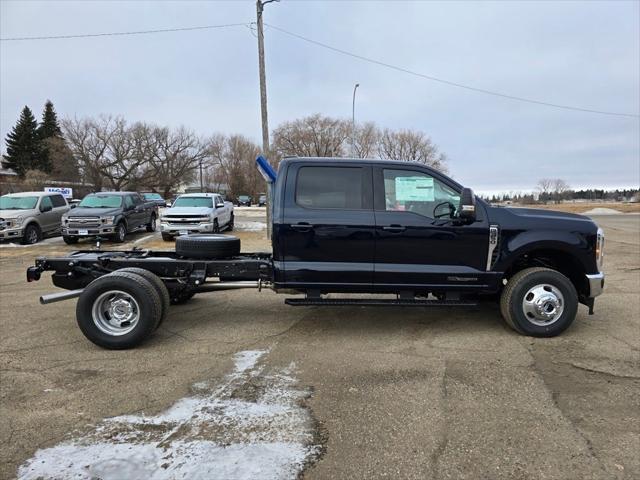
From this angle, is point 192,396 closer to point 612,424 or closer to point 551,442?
point 551,442

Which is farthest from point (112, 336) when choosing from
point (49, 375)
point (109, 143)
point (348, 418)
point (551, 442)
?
point (109, 143)

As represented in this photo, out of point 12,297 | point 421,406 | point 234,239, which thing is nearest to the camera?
point 421,406

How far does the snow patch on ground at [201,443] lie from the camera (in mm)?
2852

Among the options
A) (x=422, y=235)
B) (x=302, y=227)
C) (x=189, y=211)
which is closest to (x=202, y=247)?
(x=302, y=227)

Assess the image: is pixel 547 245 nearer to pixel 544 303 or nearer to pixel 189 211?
pixel 544 303

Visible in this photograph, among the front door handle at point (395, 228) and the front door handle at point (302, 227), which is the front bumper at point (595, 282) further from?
the front door handle at point (302, 227)

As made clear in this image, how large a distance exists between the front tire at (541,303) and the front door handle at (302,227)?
2.40m

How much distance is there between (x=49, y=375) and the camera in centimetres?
440

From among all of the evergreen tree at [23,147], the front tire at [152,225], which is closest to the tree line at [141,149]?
the evergreen tree at [23,147]

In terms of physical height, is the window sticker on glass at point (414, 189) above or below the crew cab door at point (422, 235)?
above

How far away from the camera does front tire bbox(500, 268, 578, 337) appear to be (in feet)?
17.6

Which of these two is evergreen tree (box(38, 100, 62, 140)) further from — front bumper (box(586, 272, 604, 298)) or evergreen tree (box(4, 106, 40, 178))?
front bumper (box(586, 272, 604, 298))

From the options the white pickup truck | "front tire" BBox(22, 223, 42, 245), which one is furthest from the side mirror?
"front tire" BBox(22, 223, 42, 245)

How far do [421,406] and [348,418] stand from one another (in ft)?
2.02
